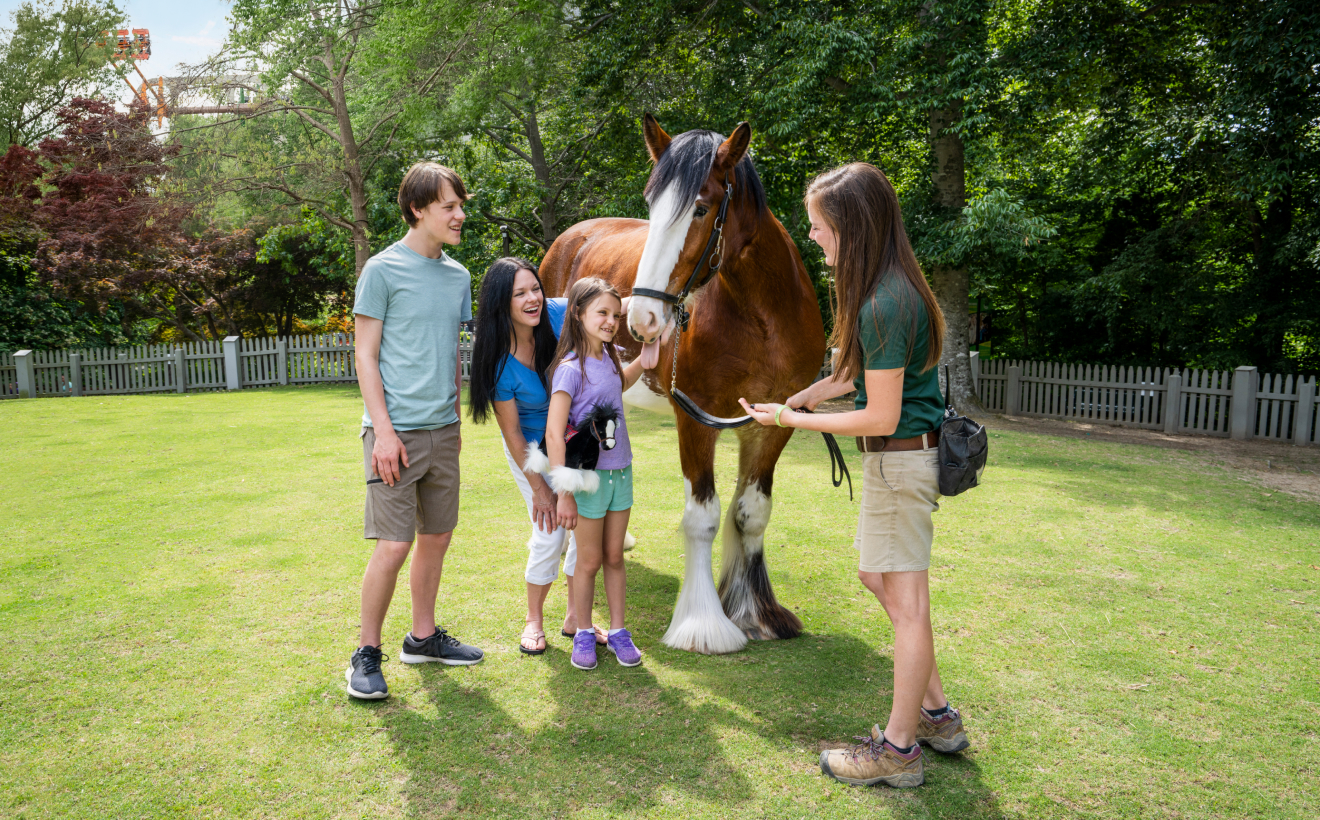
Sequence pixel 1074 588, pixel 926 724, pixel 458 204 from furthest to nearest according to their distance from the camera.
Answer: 1. pixel 1074 588
2. pixel 458 204
3. pixel 926 724

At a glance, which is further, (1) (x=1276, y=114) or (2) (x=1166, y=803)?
(1) (x=1276, y=114)

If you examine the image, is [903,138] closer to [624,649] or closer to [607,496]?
[607,496]

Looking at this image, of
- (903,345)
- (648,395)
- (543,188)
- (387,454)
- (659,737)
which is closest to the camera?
(903,345)

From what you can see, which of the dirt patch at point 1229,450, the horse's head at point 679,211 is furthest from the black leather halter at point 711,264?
the dirt patch at point 1229,450

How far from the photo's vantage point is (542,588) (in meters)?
3.46

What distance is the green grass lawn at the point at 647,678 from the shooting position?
2.39 meters

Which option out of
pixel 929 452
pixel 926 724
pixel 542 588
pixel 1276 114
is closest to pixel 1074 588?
pixel 926 724

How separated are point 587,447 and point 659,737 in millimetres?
1167

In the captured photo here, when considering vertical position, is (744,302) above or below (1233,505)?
above

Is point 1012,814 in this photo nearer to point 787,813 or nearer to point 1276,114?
point 787,813

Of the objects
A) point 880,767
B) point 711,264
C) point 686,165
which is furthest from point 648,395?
point 880,767

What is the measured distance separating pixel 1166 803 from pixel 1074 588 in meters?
2.08

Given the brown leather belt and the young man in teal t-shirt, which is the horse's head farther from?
the brown leather belt

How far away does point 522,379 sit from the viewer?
3.30 metres
